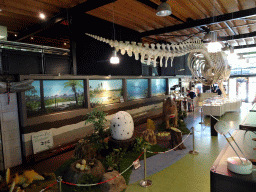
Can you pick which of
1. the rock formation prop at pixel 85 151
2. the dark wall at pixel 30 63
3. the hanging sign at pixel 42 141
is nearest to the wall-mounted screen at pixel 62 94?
the dark wall at pixel 30 63

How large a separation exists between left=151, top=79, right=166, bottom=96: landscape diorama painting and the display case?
287 centimetres

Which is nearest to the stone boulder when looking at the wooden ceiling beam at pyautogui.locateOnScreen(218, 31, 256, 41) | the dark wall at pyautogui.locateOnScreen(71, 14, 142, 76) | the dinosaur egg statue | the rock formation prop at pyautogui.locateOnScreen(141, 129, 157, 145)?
the dinosaur egg statue

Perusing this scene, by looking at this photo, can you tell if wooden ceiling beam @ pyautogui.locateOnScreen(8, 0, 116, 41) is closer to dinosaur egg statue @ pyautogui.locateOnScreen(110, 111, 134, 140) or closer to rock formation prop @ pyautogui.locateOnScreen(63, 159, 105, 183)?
dinosaur egg statue @ pyautogui.locateOnScreen(110, 111, 134, 140)

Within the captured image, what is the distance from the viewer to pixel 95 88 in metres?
7.17

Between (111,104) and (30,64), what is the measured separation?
3.69m

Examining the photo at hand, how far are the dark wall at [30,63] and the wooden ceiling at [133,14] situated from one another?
1.47m

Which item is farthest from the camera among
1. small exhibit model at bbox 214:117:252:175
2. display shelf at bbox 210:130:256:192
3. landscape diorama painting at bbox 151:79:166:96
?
landscape diorama painting at bbox 151:79:166:96

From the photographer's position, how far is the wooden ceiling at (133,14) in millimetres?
5406

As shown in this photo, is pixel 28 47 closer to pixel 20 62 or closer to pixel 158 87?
pixel 20 62

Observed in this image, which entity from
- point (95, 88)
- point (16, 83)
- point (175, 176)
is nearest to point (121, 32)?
point (95, 88)

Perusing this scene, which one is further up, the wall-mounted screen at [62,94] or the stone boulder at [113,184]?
the wall-mounted screen at [62,94]

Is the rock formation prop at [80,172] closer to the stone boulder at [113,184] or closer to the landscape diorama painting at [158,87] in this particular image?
the stone boulder at [113,184]

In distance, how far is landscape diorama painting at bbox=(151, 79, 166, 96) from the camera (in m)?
11.2

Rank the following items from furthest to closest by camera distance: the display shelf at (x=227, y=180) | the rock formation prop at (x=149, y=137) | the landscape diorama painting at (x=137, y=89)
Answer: the landscape diorama painting at (x=137, y=89) → the rock formation prop at (x=149, y=137) → the display shelf at (x=227, y=180)
